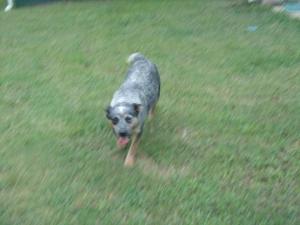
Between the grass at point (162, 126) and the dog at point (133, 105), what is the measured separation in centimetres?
22

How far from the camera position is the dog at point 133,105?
15.8 ft

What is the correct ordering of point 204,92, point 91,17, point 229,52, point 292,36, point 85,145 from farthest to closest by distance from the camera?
1. point 91,17
2. point 292,36
3. point 229,52
4. point 204,92
5. point 85,145

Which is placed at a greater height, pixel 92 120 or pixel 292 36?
pixel 92 120

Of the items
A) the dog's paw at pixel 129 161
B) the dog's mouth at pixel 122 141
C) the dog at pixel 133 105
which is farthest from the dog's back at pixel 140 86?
the dog's paw at pixel 129 161

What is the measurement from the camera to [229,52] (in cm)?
812

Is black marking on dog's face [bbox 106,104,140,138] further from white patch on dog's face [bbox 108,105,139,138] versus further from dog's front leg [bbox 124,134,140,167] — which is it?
dog's front leg [bbox 124,134,140,167]

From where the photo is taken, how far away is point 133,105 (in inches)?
191

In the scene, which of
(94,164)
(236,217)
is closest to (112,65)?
(94,164)

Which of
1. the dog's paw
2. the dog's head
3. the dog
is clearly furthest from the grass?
the dog's head

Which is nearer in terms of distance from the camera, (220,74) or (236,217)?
(236,217)

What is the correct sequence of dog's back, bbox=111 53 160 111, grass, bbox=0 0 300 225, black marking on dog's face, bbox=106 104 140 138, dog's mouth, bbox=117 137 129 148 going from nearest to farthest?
1. grass, bbox=0 0 300 225
2. black marking on dog's face, bbox=106 104 140 138
3. dog's mouth, bbox=117 137 129 148
4. dog's back, bbox=111 53 160 111

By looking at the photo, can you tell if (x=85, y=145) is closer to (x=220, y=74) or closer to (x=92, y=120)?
(x=92, y=120)

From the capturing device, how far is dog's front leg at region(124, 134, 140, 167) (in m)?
5.02

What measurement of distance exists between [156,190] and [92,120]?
1.61 metres
